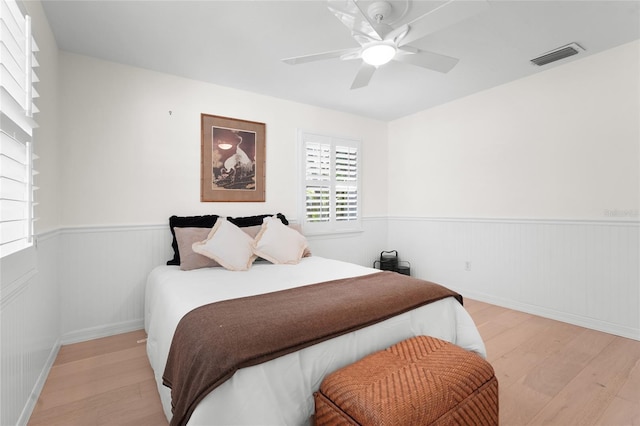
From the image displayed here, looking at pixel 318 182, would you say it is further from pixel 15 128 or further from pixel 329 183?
pixel 15 128

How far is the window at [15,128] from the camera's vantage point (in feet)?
4.30

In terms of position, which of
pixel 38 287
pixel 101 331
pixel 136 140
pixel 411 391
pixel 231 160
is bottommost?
pixel 101 331

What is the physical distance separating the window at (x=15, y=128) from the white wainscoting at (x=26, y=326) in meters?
0.13

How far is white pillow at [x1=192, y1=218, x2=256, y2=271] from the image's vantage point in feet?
8.72

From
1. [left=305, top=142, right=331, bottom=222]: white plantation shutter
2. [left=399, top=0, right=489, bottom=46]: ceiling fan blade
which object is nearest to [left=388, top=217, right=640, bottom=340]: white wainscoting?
[left=305, top=142, right=331, bottom=222]: white plantation shutter

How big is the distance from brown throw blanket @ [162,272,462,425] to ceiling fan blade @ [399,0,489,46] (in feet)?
5.24

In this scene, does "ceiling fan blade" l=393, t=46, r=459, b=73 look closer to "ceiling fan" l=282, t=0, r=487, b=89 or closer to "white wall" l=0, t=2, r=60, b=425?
"ceiling fan" l=282, t=0, r=487, b=89

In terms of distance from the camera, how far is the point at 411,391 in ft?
4.01

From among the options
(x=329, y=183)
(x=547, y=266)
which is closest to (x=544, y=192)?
(x=547, y=266)

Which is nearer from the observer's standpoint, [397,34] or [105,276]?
[397,34]

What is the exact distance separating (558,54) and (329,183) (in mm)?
2649

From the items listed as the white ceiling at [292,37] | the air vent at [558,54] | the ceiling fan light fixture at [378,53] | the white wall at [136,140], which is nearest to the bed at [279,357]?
the white wall at [136,140]

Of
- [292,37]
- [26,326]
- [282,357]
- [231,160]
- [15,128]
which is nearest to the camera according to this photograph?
[282,357]

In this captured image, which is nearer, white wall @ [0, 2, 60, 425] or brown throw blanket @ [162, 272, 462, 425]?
brown throw blanket @ [162, 272, 462, 425]
